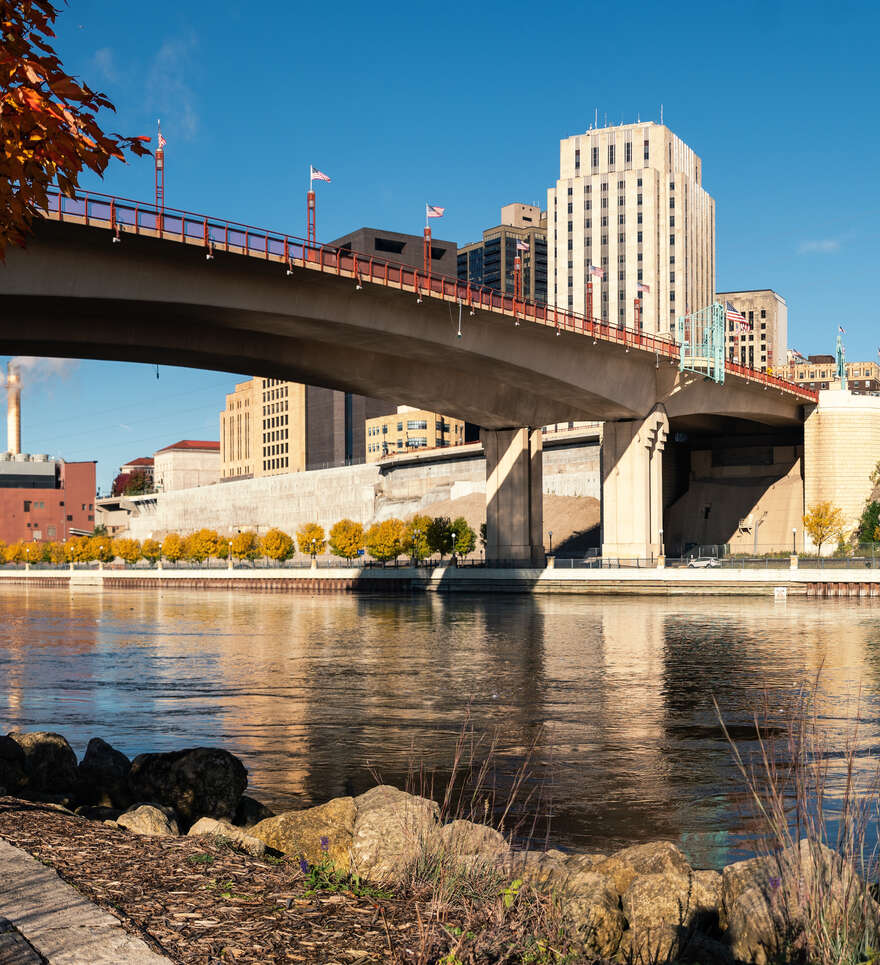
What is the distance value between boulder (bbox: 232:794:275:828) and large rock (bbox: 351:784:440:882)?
434cm

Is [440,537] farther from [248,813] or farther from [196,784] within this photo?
[196,784]

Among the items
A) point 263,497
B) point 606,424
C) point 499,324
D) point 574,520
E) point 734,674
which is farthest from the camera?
point 263,497

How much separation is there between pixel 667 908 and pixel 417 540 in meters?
109

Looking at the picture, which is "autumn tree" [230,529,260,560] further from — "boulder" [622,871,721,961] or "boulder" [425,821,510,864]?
"boulder" [622,871,721,961]

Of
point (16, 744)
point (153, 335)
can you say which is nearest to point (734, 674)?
point (16, 744)

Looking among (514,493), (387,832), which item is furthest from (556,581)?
(387,832)

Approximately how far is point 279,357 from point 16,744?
167ft

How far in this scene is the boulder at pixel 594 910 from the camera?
8.78m

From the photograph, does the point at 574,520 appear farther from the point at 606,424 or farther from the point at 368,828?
the point at 368,828

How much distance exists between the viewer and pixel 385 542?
122500 millimetres

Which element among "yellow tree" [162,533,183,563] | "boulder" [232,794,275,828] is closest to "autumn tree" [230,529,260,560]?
"yellow tree" [162,533,183,563]

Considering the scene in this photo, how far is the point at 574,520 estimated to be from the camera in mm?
129500

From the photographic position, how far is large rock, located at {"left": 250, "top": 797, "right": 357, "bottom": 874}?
1126 centimetres

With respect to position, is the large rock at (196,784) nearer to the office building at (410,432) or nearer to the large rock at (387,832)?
the large rock at (387,832)
